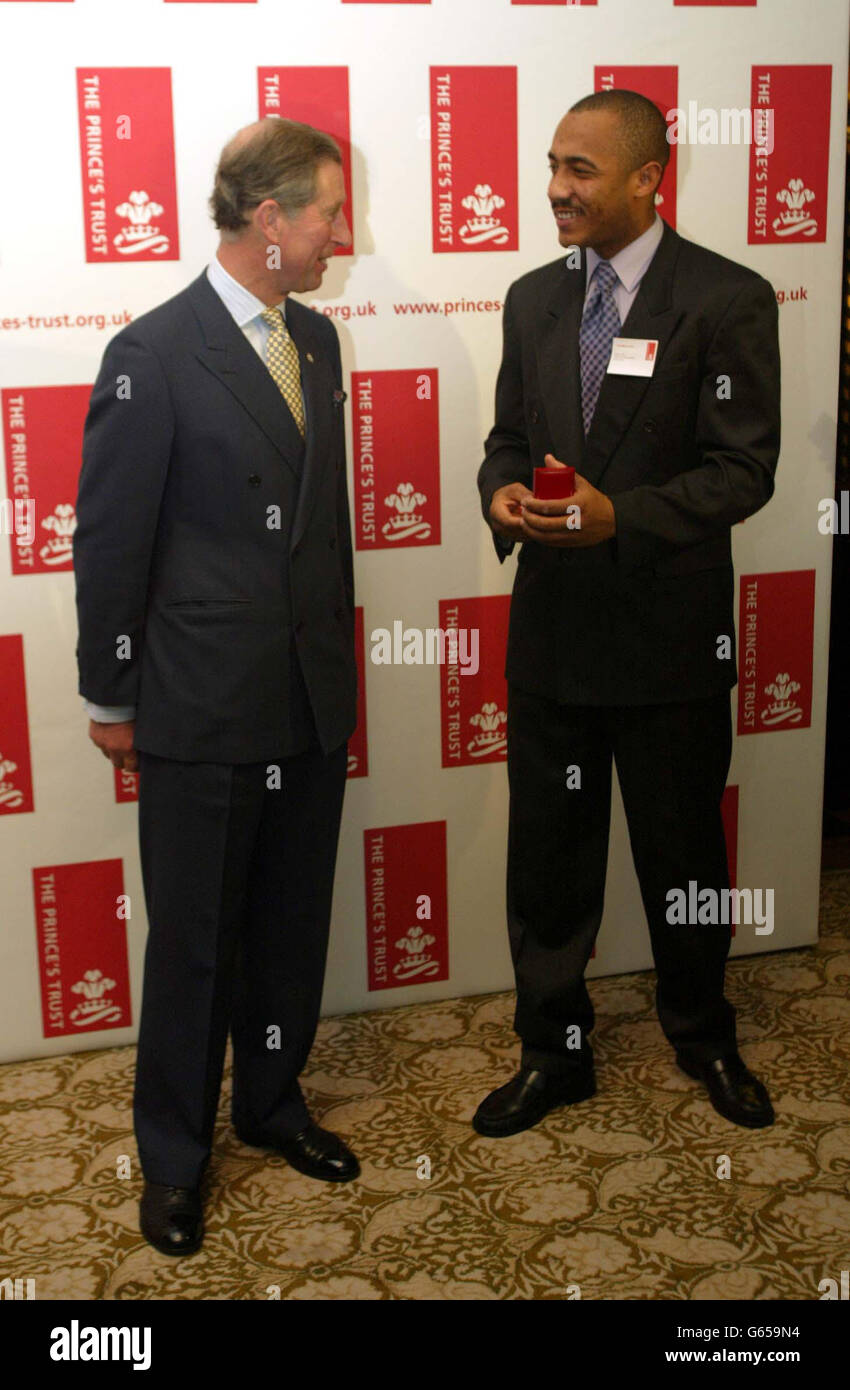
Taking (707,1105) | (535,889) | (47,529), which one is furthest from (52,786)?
(707,1105)

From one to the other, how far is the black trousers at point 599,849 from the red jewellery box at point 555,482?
0.45m

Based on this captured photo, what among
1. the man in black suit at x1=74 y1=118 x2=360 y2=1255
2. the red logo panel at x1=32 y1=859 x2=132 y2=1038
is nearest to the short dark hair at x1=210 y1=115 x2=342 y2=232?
the man in black suit at x1=74 y1=118 x2=360 y2=1255

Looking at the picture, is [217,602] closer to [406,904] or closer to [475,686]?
[475,686]

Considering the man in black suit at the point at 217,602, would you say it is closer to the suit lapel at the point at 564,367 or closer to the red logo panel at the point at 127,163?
the suit lapel at the point at 564,367

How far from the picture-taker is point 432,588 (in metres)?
3.03

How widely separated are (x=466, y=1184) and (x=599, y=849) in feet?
2.14

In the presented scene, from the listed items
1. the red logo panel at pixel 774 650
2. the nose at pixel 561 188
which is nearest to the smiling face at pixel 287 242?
the nose at pixel 561 188

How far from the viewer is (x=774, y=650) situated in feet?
10.8

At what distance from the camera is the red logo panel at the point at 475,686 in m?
3.08

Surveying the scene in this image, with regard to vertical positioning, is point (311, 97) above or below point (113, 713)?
above

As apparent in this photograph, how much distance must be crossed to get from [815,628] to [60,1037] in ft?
6.28

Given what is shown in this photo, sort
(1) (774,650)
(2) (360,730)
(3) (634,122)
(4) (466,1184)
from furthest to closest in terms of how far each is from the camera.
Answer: (1) (774,650)
(2) (360,730)
(4) (466,1184)
(3) (634,122)

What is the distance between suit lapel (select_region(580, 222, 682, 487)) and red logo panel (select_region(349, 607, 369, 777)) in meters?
0.75

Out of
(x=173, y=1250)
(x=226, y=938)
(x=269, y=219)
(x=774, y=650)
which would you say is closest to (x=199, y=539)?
(x=269, y=219)
